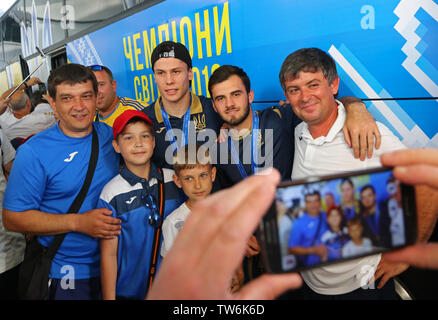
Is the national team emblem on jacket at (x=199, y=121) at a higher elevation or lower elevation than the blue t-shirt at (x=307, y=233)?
higher

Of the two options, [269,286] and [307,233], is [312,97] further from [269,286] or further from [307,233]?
[269,286]

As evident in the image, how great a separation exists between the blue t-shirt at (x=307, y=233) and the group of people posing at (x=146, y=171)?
660 millimetres

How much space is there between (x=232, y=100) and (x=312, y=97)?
0.55 m

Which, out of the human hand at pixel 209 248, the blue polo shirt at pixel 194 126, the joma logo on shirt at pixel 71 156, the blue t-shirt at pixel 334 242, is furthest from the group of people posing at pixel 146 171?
the human hand at pixel 209 248

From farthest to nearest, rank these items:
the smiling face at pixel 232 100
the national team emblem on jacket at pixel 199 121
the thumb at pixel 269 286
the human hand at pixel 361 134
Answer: the national team emblem on jacket at pixel 199 121 → the smiling face at pixel 232 100 → the human hand at pixel 361 134 → the thumb at pixel 269 286

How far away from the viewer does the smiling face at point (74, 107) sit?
1710mm

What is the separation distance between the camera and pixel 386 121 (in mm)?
1942

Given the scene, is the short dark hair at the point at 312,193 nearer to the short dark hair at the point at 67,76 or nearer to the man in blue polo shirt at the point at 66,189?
the man in blue polo shirt at the point at 66,189

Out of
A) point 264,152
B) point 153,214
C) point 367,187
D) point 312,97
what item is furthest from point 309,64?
point 153,214

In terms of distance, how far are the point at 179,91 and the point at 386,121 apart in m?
1.42

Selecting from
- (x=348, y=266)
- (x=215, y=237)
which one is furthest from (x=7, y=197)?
(x=348, y=266)

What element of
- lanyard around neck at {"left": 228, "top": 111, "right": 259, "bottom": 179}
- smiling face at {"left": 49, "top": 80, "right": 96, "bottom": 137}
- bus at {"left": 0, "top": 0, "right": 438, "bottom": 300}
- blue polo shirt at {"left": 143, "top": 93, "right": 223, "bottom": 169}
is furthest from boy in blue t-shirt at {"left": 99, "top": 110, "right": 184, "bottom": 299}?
bus at {"left": 0, "top": 0, "right": 438, "bottom": 300}

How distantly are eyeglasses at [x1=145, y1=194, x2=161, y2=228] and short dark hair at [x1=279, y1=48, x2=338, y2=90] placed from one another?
1007 millimetres
